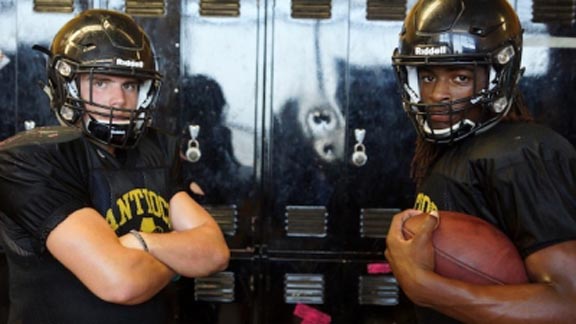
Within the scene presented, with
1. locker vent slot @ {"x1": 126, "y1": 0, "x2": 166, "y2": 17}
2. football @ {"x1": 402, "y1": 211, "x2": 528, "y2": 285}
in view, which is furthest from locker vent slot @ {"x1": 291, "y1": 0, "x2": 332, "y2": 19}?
football @ {"x1": 402, "y1": 211, "x2": 528, "y2": 285}

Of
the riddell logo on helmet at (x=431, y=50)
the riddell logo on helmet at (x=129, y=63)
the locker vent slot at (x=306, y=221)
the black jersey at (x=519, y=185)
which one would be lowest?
the locker vent slot at (x=306, y=221)

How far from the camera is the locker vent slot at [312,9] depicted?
3.90 m

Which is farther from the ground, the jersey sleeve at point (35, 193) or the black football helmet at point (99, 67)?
the black football helmet at point (99, 67)

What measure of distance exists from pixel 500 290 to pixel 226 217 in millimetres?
2244

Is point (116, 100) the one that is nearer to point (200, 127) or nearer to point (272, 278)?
point (200, 127)

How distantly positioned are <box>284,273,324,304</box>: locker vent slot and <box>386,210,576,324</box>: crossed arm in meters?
2.01

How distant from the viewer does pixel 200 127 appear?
3.94 meters

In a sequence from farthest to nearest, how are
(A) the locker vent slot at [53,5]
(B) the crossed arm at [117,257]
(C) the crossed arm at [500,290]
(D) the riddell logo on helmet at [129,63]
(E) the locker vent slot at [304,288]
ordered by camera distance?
(E) the locker vent slot at [304,288]
(A) the locker vent slot at [53,5]
(D) the riddell logo on helmet at [129,63]
(B) the crossed arm at [117,257]
(C) the crossed arm at [500,290]

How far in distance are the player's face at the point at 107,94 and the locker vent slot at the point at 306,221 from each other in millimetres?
1625

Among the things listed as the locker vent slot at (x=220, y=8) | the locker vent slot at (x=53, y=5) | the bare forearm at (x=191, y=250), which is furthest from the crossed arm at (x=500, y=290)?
the locker vent slot at (x=53, y=5)

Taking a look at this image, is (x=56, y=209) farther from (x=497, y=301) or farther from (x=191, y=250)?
(x=497, y=301)

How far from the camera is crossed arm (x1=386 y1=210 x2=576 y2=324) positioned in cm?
183

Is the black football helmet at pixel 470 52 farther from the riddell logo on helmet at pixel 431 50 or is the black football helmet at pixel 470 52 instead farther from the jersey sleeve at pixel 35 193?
the jersey sleeve at pixel 35 193

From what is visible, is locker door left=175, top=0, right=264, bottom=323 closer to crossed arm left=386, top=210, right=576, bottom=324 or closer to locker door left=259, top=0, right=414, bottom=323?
locker door left=259, top=0, right=414, bottom=323
